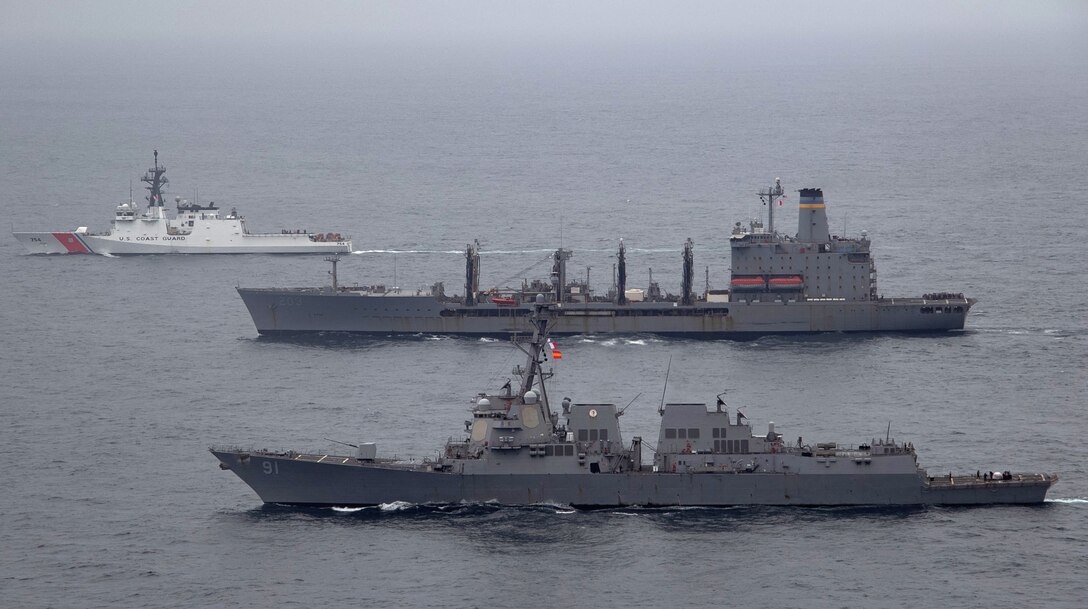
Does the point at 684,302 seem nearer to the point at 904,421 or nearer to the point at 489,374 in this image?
the point at 489,374

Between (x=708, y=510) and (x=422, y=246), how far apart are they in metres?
59.9

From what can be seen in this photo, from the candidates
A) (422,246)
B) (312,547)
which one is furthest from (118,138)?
(312,547)

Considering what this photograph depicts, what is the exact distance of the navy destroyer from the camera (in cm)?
6078

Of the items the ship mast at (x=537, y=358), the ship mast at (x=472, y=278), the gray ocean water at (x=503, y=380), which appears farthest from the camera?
the ship mast at (x=472, y=278)

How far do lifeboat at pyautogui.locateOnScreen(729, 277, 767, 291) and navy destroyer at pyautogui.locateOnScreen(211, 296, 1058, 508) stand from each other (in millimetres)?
35072

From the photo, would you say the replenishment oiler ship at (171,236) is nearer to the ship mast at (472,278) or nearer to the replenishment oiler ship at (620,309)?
the replenishment oiler ship at (620,309)

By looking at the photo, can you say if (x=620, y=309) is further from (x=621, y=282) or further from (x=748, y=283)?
(x=748, y=283)

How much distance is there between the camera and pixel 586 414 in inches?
2422

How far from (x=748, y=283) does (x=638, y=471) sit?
3703 cm

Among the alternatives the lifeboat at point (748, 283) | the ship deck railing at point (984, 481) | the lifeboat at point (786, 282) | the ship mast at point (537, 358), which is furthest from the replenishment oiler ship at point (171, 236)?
the ship deck railing at point (984, 481)

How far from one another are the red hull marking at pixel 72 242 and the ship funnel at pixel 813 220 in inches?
2039

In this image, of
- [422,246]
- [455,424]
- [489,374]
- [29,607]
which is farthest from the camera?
[422,246]

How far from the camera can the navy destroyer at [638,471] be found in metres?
60.8

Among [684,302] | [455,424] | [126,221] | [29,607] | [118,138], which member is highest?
[118,138]
